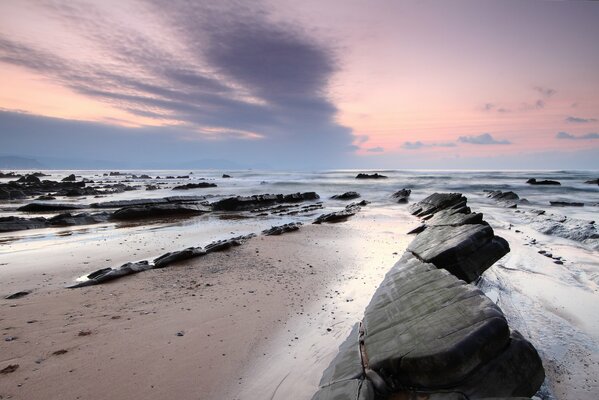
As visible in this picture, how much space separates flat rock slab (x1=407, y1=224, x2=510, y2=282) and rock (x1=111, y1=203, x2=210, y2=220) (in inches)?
664

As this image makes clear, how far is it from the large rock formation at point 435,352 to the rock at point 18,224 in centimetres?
1645

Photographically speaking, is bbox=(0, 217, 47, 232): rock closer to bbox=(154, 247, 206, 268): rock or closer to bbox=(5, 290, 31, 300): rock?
bbox=(154, 247, 206, 268): rock

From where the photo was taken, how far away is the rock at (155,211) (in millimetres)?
18391

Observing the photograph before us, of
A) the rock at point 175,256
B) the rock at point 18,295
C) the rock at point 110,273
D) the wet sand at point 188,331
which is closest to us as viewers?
the wet sand at point 188,331

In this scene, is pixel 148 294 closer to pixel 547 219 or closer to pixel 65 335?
pixel 65 335

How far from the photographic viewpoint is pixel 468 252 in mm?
5840

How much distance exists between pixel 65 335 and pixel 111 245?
7.03m

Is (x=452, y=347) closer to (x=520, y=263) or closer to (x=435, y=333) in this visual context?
(x=435, y=333)

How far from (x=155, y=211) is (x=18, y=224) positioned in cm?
642

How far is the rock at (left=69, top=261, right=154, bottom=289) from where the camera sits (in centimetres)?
722

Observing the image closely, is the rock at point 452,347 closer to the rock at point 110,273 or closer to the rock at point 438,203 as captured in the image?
the rock at point 110,273

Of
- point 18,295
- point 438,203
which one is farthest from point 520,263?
point 18,295

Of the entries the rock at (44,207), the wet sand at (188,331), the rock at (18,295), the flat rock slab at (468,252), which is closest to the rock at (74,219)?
the rock at (44,207)

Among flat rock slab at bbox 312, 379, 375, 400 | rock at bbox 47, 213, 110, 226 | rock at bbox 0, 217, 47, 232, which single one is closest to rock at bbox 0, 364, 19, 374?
flat rock slab at bbox 312, 379, 375, 400
